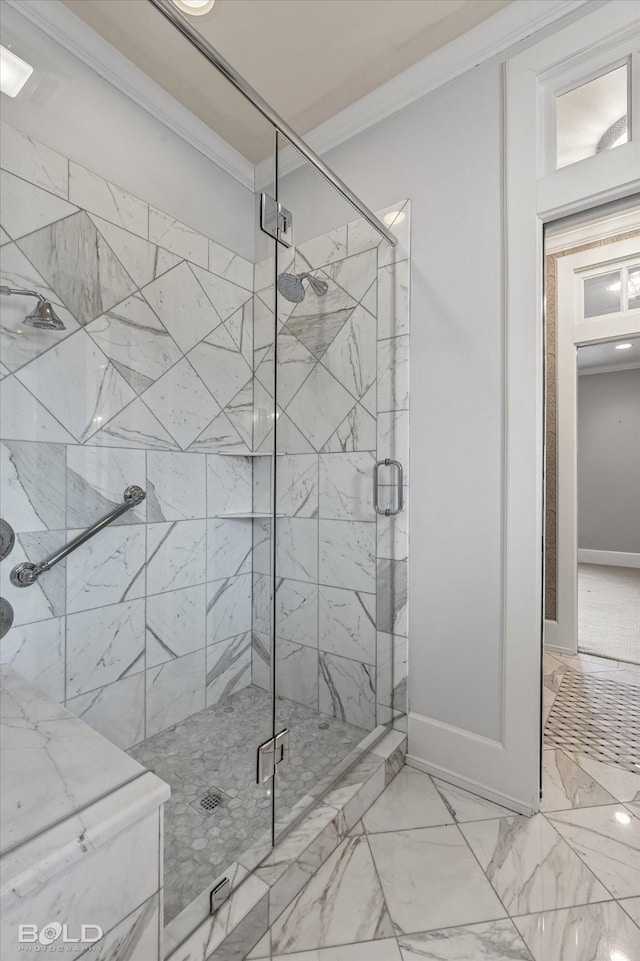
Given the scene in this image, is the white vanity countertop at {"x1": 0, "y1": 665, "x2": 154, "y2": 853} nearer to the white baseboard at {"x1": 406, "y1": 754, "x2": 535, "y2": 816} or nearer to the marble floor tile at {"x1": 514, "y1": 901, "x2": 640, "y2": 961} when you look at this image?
the marble floor tile at {"x1": 514, "y1": 901, "x2": 640, "y2": 961}

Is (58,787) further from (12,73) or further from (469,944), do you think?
(12,73)

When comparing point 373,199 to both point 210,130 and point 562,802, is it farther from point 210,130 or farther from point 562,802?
point 562,802

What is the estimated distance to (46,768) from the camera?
2.77ft

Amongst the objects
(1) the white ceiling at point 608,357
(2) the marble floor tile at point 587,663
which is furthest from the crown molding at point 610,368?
(2) the marble floor tile at point 587,663

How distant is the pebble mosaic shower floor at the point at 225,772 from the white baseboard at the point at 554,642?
1.88 metres

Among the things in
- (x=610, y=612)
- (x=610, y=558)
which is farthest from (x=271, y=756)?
(x=610, y=558)

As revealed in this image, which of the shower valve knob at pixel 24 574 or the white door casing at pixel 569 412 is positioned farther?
the white door casing at pixel 569 412

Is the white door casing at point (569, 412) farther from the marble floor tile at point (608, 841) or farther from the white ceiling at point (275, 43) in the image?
the white ceiling at point (275, 43)

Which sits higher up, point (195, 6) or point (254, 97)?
point (195, 6)

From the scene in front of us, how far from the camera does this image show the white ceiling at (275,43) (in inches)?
53.5

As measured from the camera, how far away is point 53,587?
122 cm

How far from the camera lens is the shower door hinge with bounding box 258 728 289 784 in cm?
122

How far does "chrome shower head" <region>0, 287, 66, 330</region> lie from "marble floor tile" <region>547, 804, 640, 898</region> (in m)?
2.09

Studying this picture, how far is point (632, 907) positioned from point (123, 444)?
1868 mm
